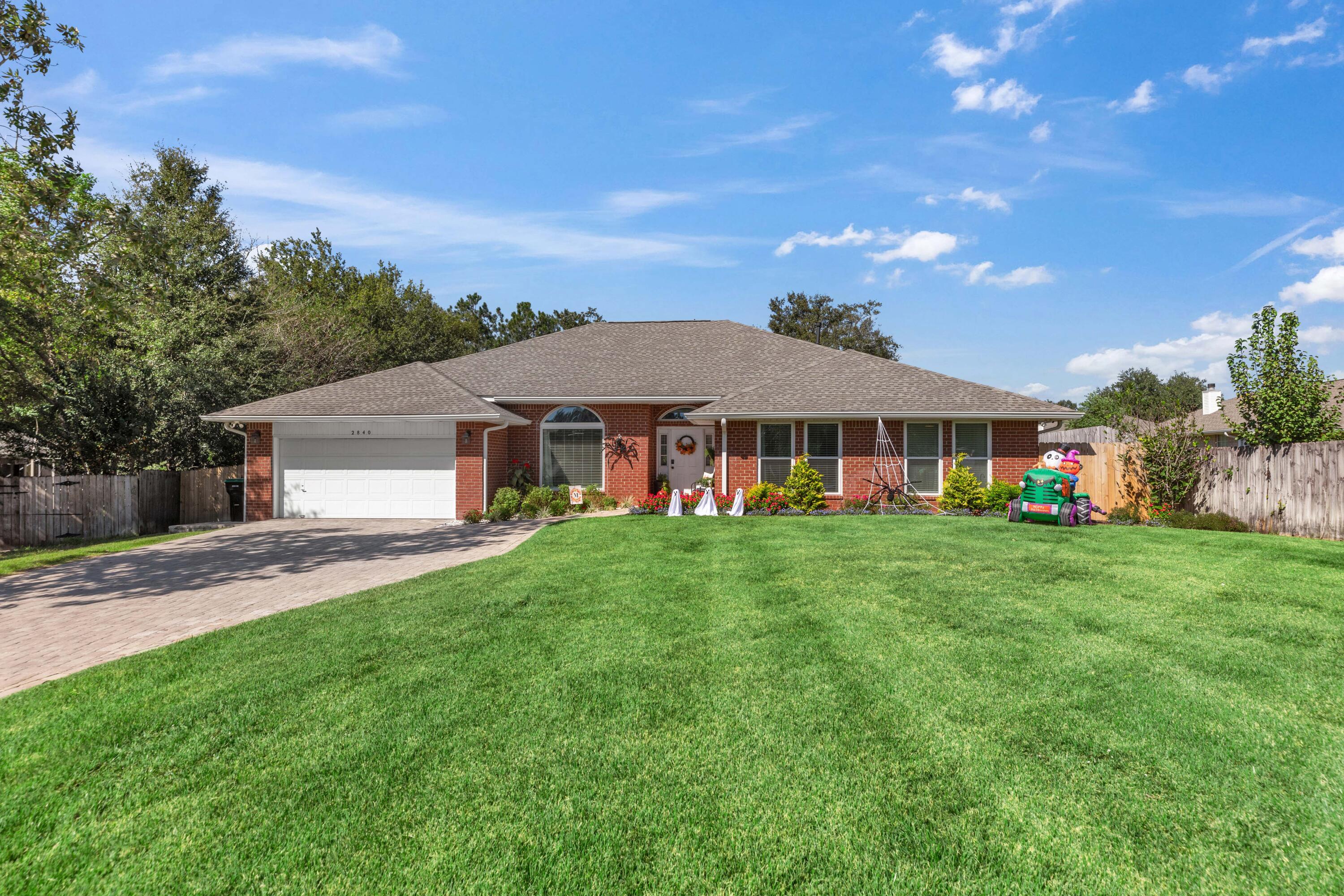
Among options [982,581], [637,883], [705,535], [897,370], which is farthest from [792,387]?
[637,883]

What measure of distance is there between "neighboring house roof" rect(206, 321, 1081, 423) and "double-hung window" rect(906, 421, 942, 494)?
25.4 inches

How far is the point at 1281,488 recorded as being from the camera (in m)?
12.9

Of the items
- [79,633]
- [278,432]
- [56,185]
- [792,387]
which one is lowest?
[79,633]

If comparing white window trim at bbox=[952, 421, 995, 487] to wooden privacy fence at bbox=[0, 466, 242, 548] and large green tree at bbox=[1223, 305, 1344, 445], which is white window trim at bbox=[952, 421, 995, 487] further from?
wooden privacy fence at bbox=[0, 466, 242, 548]

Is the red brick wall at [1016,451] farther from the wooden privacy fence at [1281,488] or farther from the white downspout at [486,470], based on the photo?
the white downspout at [486,470]

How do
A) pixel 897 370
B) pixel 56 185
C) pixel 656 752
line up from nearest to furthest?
pixel 656 752 → pixel 56 185 → pixel 897 370

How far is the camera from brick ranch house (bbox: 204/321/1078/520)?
54.7ft

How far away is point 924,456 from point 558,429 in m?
9.85

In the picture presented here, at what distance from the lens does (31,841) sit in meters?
3.11

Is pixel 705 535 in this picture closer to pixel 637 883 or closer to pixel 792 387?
pixel 792 387

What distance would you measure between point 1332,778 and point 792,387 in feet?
48.8

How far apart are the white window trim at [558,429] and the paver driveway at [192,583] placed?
3.41 meters

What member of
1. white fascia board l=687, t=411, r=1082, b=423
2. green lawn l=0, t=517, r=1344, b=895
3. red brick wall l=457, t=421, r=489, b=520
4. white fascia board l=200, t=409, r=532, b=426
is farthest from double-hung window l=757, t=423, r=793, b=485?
green lawn l=0, t=517, r=1344, b=895

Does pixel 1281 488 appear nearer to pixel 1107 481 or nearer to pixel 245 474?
pixel 1107 481
